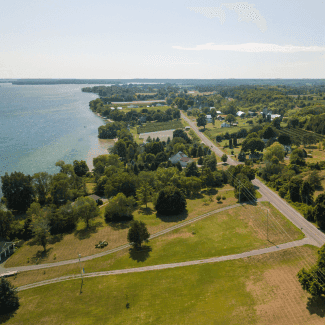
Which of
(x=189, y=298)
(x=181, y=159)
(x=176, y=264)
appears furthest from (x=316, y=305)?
(x=181, y=159)

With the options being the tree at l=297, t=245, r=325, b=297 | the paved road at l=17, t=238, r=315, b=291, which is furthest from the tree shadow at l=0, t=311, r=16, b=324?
the tree at l=297, t=245, r=325, b=297

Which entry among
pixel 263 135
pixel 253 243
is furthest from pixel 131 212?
pixel 263 135

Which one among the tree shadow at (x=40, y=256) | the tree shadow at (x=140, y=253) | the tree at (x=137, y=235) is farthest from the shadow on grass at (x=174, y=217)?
the tree shadow at (x=40, y=256)

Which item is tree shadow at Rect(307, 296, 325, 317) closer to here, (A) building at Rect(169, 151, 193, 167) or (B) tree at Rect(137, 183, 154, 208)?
(B) tree at Rect(137, 183, 154, 208)

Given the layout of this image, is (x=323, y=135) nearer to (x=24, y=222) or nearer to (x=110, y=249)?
(x=110, y=249)

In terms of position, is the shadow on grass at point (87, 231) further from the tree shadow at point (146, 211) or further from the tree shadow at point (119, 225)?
the tree shadow at point (146, 211)

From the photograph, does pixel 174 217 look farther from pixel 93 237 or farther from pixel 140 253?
pixel 93 237
